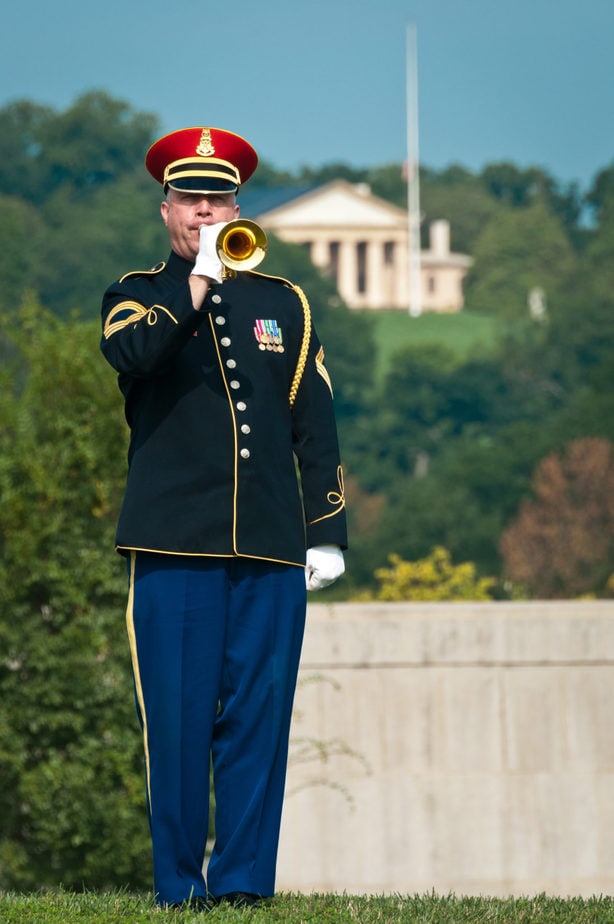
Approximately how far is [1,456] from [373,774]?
273cm

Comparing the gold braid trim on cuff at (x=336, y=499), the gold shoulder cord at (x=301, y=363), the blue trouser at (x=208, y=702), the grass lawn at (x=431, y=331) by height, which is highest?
the grass lawn at (x=431, y=331)

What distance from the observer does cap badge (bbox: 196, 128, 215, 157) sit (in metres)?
5.27

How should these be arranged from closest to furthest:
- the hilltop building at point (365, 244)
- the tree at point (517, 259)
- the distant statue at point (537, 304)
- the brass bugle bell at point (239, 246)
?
the brass bugle bell at point (239, 246) < the distant statue at point (537, 304) < the tree at point (517, 259) < the hilltop building at point (365, 244)

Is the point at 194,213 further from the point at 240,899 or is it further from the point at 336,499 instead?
the point at 240,899

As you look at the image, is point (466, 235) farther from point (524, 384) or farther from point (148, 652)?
point (148, 652)

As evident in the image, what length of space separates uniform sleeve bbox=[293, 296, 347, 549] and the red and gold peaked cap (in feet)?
A: 1.64

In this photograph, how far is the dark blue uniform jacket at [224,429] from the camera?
17.0ft

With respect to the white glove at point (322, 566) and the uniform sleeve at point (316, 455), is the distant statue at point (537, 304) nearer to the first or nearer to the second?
the uniform sleeve at point (316, 455)

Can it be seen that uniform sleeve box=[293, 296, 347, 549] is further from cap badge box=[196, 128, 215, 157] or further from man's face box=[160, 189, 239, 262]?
cap badge box=[196, 128, 215, 157]

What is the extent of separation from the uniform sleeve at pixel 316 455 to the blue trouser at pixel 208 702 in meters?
0.24

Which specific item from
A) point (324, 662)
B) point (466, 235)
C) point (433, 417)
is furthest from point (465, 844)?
point (466, 235)

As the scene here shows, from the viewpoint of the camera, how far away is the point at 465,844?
11.1 metres

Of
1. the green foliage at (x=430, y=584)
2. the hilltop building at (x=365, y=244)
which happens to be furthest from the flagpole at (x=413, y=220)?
the green foliage at (x=430, y=584)

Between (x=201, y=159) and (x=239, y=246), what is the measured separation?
0.44 m
